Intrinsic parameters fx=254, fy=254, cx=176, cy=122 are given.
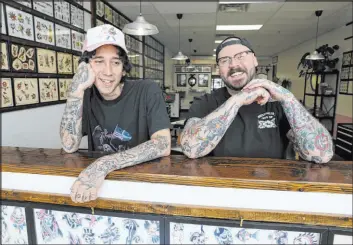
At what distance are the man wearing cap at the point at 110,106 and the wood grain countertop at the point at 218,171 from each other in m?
0.12

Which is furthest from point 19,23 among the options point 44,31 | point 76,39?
point 76,39

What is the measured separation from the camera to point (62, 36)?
309 centimetres

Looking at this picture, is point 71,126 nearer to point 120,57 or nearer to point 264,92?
point 120,57

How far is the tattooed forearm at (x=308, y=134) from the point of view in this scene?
41.6 inches

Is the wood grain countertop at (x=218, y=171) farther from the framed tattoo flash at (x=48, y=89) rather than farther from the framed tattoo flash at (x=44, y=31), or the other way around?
the framed tattoo flash at (x=44, y=31)

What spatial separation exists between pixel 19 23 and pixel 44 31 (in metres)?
0.39

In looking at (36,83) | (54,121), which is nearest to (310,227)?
(36,83)

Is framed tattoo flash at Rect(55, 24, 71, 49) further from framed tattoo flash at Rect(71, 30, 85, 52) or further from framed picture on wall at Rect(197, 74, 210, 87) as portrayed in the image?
framed picture on wall at Rect(197, 74, 210, 87)

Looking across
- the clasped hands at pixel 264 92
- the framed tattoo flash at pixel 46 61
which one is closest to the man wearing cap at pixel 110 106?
the clasped hands at pixel 264 92

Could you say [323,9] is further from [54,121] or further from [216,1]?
[54,121]

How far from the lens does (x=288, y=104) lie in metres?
1.11

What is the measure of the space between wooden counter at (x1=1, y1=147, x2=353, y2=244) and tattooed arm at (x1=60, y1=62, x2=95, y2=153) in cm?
14

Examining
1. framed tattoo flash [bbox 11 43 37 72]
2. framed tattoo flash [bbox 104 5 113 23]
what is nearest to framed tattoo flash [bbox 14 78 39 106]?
framed tattoo flash [bbox 11 43 37 72]

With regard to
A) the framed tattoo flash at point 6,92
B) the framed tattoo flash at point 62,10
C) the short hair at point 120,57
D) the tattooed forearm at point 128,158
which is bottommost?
the tattooed forearm at point 128,158
